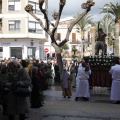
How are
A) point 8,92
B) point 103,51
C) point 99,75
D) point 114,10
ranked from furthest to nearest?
point 114,10
point 103,51
point 99,75
point 8,92

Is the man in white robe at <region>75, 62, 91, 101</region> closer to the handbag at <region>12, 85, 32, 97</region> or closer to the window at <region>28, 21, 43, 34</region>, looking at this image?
the handbag at <region>12, 85, 32, 97</region>

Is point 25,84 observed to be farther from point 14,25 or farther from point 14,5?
point 14,5

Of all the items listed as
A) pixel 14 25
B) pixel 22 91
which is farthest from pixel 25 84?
pixel 14 25

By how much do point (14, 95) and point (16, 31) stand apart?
4685cm

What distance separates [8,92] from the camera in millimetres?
9656

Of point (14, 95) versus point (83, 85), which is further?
point (83, 85)

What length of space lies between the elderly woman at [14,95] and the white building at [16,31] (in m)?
45.1

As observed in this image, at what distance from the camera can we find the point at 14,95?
962cm

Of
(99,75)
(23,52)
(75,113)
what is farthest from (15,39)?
(75,113)

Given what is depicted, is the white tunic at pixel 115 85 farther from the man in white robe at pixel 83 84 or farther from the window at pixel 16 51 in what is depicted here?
the window at pixel 16 51

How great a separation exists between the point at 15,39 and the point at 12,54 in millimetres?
2220

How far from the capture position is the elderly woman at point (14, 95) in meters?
9.59

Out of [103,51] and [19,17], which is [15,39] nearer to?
[19,17]

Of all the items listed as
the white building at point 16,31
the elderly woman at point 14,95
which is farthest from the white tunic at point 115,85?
the white building at point 16,31
